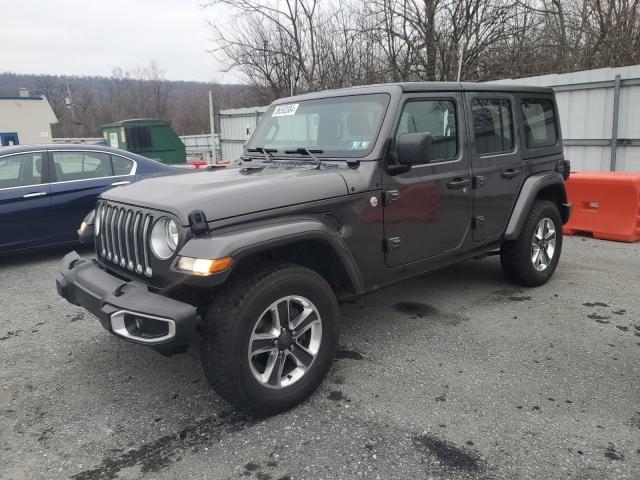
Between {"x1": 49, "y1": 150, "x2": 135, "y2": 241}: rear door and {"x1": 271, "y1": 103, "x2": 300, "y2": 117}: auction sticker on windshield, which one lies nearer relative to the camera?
{"x1": 271, "y1": 103, "x2": 300, "y2": 117}: auction sticker on windshield

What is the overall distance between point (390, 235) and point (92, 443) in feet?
7.27

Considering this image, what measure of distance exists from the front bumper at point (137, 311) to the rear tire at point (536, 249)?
332 centimetres

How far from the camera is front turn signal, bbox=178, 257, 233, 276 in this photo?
256 centimetres

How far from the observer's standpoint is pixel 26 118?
30.6 m

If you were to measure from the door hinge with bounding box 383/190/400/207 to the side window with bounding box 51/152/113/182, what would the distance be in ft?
16.0

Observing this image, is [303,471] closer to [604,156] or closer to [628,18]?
[604,156]

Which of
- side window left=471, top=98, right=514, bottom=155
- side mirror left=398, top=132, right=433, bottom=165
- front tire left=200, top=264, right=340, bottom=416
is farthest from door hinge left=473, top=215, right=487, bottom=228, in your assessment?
front tire left=200, top=264, right=340, bottom=416

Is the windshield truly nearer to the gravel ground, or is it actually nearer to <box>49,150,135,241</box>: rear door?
the gravel ground

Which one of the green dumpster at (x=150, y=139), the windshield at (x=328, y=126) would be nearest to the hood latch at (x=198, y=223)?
the windshield at (x=328, y=126)

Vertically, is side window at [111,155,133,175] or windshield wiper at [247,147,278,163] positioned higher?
windshield wiper at [247,147,278,163]

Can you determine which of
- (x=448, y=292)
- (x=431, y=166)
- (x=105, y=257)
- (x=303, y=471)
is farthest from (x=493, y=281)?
(x=105, y=257)

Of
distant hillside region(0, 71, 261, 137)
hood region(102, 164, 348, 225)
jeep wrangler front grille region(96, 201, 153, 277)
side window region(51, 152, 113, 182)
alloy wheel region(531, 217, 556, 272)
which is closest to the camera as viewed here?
hood region(102, 164, 348, 225)

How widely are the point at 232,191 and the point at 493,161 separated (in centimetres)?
254

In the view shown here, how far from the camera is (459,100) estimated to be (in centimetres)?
412
